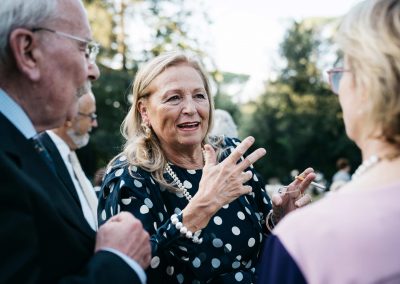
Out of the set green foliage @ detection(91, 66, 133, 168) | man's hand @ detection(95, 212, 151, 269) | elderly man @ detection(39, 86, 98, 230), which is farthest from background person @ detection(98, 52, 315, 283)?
green foliage @ detection(91, 66, 133, 168)

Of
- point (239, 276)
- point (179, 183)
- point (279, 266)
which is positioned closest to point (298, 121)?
point (179, 183)

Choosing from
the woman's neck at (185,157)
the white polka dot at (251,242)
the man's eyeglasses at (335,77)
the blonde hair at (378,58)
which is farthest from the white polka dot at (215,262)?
the blonde hair at (378,58)

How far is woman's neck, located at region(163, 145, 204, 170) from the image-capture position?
302 cm

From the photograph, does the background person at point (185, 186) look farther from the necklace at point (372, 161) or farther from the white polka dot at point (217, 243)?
the necklace at point (372, 161)

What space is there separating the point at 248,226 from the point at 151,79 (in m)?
1.06

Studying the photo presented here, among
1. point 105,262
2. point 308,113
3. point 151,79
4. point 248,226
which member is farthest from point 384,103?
point 308,113

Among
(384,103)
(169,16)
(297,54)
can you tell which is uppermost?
(384,103)

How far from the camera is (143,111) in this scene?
3.14m

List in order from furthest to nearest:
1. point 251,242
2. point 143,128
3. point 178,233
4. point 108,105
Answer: point 108,105
point 143,128
point 251,242
point 178,233

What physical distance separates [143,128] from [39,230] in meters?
1.54

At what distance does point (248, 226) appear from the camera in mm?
2855

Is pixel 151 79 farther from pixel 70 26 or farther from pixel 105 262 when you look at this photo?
pixel 105 262

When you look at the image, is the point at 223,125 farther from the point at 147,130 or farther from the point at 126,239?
the point at 126,239

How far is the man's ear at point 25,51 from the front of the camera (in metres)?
1.79
